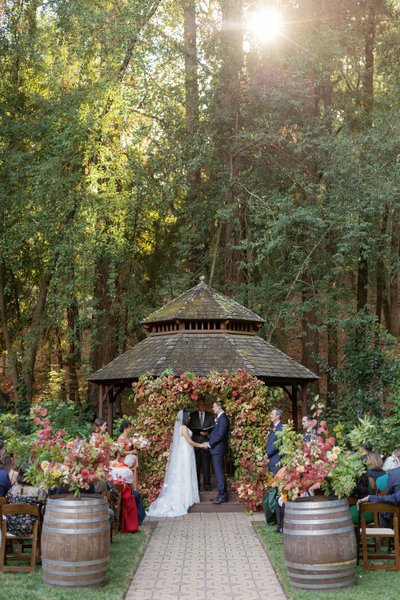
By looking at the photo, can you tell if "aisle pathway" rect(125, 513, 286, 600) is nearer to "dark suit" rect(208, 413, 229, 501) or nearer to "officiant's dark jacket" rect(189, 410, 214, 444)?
"dark suit" rect(208, 413, 229, 501)

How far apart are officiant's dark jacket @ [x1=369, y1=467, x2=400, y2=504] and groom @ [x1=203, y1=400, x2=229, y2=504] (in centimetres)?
588

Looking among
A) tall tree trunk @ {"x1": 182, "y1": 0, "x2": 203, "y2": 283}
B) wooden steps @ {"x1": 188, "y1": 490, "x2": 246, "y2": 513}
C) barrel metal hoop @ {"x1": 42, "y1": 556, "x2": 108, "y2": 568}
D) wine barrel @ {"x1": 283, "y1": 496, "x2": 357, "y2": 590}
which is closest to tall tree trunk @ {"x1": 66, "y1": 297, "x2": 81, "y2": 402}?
tall tree trunk @ {"x1": 182, "y1": 0, "x2": 203, "y2": 283}

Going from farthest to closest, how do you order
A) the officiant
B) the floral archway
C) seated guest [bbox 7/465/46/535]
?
the officiant → the floral archway → seated guest [bbox 7/465/46/535]

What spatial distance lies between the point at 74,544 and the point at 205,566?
2.06 meters

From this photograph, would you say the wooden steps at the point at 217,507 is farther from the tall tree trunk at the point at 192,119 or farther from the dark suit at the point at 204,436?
the tall tree trunk at the point at 192,119

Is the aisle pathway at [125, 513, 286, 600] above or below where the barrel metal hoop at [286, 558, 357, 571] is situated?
below

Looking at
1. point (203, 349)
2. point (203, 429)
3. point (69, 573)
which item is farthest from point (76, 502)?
point (203, 349)

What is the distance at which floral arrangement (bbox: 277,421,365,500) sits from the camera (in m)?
8.34

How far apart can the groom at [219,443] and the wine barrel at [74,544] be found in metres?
6.77

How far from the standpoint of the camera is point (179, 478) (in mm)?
15078

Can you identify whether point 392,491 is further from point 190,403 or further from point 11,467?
point 190,403

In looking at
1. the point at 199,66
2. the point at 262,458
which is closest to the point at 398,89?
the point at 199,66

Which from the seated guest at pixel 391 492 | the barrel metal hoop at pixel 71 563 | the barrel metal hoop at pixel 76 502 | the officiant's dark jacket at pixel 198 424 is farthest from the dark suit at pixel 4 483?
the officiant's dark jacket at pixel 198 424

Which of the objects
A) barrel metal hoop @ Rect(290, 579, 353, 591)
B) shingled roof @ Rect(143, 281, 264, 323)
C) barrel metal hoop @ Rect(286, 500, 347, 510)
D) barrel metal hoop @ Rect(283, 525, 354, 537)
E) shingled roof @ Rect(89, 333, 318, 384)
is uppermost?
shingled roof @ Rect(143, 281, 264, 323)
